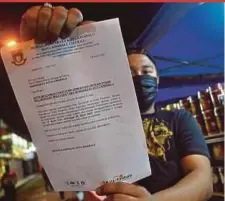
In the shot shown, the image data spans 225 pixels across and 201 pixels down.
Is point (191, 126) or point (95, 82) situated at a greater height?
point (95, 82)

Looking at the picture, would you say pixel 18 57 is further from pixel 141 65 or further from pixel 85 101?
pixel 141 65

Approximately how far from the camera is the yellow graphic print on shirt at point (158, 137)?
0.88 meters

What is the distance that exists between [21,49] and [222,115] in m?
1.91

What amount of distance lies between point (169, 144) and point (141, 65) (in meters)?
0.34

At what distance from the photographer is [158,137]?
35.2 inches

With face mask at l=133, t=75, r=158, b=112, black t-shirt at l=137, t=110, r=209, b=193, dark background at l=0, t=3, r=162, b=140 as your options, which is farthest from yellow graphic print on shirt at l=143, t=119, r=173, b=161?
dark background at l=0, t=3, r=162, b=140

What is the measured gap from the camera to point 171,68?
3.02 m

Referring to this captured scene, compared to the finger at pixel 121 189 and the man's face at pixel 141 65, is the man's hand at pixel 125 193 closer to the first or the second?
the finger at pixel 121 189

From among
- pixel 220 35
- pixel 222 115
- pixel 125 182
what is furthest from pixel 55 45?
pixel 220 35

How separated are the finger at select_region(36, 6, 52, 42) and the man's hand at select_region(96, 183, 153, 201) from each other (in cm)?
29

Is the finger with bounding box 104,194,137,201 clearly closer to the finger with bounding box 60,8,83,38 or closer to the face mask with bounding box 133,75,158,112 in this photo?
the finger with bounding box 60,8,83,38

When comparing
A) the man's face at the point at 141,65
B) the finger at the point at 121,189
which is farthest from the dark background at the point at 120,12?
the finger at the point at 121,189

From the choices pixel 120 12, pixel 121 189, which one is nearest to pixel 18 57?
pixel 121 189

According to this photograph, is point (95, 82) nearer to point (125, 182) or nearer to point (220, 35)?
point (125, 182)
